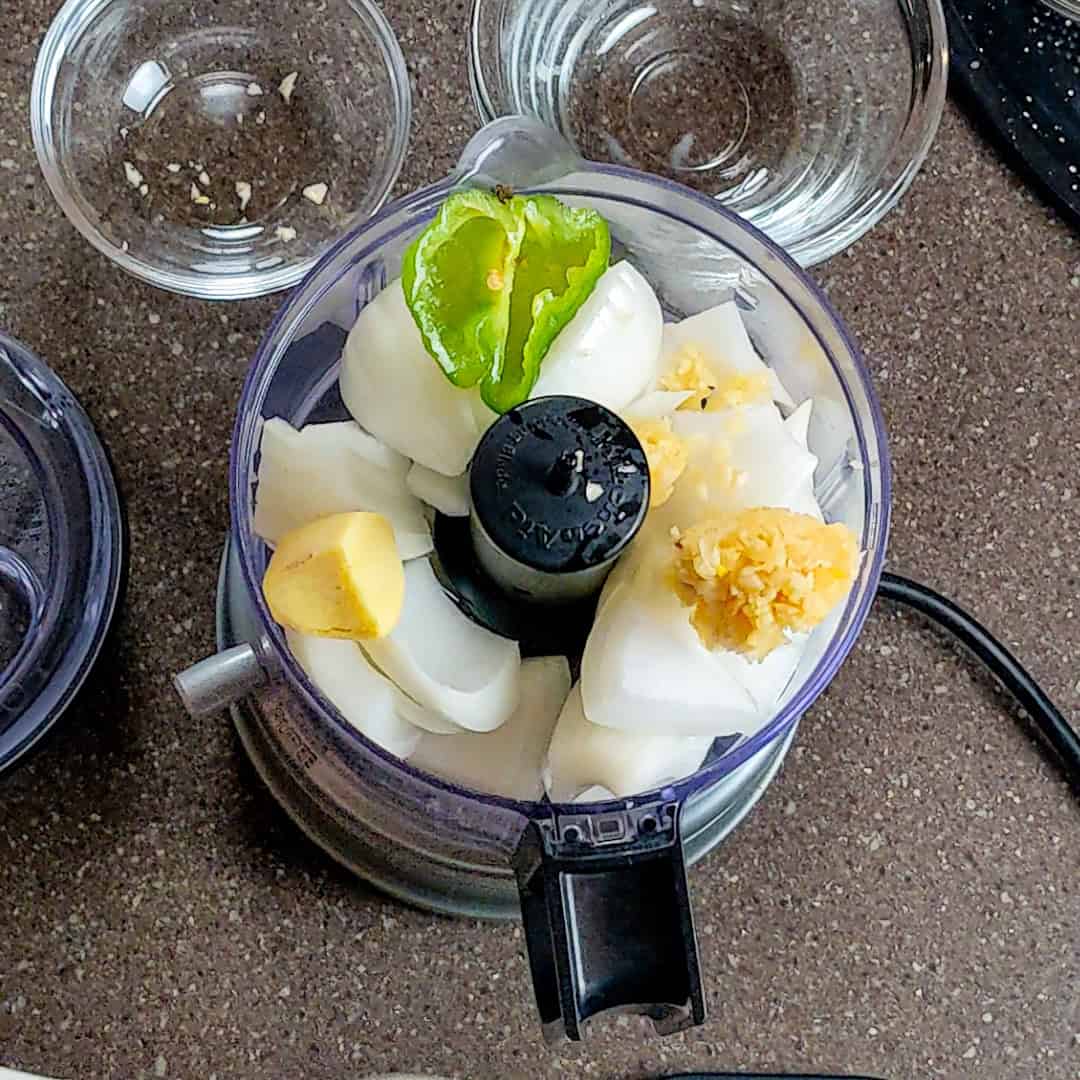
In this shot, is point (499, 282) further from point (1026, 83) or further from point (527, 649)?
point (1026, 83)

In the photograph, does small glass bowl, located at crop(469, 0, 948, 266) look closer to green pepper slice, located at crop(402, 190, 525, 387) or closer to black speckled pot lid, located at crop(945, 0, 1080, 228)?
black speckled pot lid, located at crop(945, 0, 1080, 228)

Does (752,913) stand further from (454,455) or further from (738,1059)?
(454,455)

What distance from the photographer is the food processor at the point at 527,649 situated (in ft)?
1.30

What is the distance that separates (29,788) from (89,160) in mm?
268

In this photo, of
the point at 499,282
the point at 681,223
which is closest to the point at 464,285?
the point at 499,282

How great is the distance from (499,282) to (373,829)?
0.22m

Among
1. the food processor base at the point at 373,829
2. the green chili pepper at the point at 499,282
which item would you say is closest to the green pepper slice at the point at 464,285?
the green chili pepper at the point at 499,282

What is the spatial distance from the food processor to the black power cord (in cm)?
10

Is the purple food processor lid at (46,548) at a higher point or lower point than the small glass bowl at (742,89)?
lower

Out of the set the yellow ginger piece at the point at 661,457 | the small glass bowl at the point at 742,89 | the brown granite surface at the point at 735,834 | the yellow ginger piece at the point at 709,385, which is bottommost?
the brown granite surface at the point at 735,834

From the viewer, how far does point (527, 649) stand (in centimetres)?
47

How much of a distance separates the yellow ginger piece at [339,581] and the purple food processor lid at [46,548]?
18 centimetres

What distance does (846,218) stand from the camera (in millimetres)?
627

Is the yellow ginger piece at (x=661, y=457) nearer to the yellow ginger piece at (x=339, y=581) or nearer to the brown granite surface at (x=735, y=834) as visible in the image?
the yellow ginger piece at (x=339, y=581)
